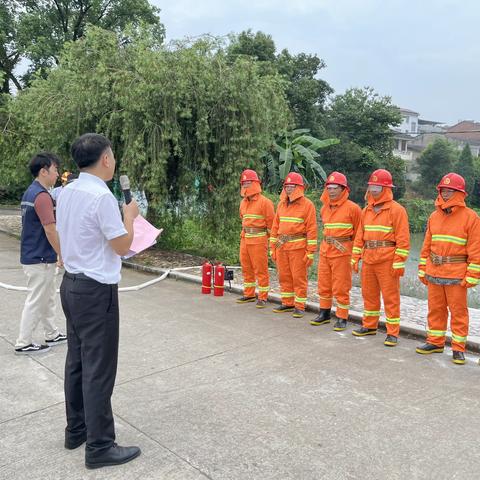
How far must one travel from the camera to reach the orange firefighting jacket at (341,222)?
6.29 meters

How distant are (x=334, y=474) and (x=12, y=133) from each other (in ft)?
49.7

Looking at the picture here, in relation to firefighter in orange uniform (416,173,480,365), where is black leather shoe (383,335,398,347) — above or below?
below

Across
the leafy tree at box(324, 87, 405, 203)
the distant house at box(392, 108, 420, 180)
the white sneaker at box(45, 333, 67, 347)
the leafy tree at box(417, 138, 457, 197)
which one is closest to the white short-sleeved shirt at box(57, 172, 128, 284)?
the white sneaker at box(45, 333, 67, 347)

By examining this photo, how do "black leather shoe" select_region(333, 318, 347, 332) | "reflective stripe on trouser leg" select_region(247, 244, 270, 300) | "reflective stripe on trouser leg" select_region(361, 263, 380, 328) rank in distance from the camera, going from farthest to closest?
"reflective stripe on trouser leg" select_region(247, 244, 270, 300), "black leather shoe" select_region(333, 318, 347, 332), "reflective stripe on trouser leg" select_region(361, 263, 380, 328)

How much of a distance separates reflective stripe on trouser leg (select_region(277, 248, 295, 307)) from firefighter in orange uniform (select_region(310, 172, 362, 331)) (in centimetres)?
70

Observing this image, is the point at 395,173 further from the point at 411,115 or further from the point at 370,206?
the point at 411,115

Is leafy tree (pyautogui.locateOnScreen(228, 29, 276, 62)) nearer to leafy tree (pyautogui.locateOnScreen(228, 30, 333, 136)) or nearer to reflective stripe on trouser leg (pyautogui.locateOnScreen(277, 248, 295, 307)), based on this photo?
leafy tree (pyautogui.locateOnScreen(228, 30, 333, 136))

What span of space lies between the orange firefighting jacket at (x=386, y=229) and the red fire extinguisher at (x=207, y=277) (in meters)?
2.93

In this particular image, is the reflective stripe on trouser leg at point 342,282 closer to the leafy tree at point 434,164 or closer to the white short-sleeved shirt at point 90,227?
the white short-sleeved shirt at point 90,227

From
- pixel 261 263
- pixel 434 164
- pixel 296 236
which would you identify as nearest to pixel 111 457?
pixel 296 236

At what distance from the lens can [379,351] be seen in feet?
17.9

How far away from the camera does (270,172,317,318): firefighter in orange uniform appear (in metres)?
6.77

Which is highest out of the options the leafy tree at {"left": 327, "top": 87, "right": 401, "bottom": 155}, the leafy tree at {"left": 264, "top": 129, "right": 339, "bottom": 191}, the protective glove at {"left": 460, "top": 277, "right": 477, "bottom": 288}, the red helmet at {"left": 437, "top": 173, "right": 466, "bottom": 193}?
the leafy tree at {"left": 327, "top": 87, "right": 401, "bottom": 155}

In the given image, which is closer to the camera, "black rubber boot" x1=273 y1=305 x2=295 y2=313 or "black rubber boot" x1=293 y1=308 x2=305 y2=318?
"black rubber boot" x1=293 y1=308 x2=305 y2=318
